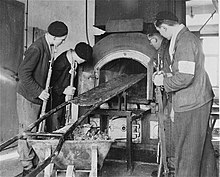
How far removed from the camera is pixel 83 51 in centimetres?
329

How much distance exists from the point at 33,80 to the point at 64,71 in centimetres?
49

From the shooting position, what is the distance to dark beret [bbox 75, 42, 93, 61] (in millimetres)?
3266

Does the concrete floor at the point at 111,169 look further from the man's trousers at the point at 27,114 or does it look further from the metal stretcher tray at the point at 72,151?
the metal stretcher tray at the point at 72,151

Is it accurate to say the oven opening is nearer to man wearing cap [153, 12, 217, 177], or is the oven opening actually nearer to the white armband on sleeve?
man wearing cap [153, 12, 217, 177]

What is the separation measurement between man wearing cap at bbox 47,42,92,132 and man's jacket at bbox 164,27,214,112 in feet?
3.67

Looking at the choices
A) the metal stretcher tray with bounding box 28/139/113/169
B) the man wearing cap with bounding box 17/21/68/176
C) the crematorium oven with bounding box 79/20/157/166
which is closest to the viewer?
the metal stretcher tray with bounding box 28/139/113/169

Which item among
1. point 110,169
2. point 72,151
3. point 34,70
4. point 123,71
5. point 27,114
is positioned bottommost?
point 110,169

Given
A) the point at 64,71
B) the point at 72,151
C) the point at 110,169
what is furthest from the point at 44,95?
the point at 110,169

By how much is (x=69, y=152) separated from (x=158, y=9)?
1984mm

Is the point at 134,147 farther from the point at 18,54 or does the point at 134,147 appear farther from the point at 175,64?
the point at 18,54

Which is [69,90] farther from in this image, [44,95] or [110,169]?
[110,169]

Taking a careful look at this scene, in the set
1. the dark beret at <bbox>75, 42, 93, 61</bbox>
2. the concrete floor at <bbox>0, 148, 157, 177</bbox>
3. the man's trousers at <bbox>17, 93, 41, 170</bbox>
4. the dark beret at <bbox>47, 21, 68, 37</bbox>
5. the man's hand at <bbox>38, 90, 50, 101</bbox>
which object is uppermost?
the dark beret at <bbox>47, 21, 68, 37</bbox>

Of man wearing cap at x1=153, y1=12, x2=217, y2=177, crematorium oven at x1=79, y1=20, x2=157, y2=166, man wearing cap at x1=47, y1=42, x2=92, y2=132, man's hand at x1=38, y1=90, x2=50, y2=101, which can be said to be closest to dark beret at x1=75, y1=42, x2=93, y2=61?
man wearing cap at x1=47, y1=42, x2=92, y2=132

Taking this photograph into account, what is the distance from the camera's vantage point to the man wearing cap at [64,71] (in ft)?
10.8
